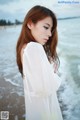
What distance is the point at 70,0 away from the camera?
2.19 m

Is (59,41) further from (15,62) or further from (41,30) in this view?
(15,62)

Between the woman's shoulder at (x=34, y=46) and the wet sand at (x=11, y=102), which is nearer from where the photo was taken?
the woman's shoulder at (x=34, y=46)

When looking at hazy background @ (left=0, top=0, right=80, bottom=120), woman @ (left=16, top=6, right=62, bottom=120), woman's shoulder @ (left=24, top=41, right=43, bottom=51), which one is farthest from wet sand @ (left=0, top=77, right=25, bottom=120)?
woman's shoulder @ (left=24, top=41, right=43, bottom=51)

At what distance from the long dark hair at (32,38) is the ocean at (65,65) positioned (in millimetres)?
54

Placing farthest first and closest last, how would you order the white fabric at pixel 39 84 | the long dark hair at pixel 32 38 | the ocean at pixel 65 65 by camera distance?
1. the ocean at pixel 65 65
2. the long dark hair at pixel 32 38
3. the white fabric at pixel 39 84

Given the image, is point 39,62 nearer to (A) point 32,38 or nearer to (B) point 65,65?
→ (A) point 32,38

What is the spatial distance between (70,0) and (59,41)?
297mm

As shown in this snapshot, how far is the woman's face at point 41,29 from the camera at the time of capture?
201 centimetres

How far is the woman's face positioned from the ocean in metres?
0.14

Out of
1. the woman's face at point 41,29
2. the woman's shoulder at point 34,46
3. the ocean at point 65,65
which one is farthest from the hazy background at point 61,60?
the woman's shoulder at point 34,46

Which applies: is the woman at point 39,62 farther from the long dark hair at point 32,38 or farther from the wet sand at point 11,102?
the wet sand at point 11,102

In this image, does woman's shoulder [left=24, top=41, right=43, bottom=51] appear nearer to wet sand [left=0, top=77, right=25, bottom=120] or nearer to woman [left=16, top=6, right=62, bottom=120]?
woman [left=16, top=6, right=62, bottom=120]

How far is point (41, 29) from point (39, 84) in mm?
358

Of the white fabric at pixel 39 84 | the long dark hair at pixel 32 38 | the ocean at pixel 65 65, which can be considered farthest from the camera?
the ocean at pixel 65 65
